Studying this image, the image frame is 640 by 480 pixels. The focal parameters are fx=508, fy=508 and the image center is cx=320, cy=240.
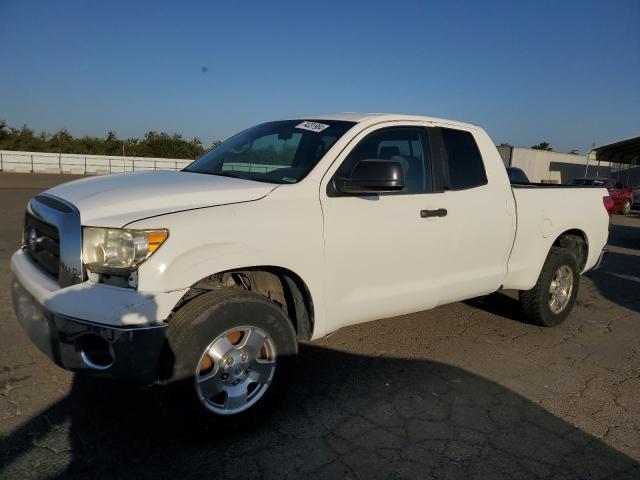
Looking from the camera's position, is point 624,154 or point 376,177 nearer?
point 376,177

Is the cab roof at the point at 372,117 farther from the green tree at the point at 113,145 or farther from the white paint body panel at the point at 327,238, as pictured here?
the green tree at the point at 113,145

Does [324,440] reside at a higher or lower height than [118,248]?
lower

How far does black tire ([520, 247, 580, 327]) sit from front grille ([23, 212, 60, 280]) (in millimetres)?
4130

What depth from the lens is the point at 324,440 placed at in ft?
9.56

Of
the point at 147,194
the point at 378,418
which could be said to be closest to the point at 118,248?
the point at 147,194

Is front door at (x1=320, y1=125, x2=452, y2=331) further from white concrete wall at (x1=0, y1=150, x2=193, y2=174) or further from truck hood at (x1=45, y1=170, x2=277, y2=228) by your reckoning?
white concrete wall at (x1=0, y1=150, x2=193, y2=174)

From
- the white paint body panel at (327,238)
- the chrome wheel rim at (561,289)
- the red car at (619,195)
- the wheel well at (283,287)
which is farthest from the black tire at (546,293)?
the red car at (619,195)

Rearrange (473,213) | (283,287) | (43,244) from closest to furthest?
(43,244), (283,287), (473,213)

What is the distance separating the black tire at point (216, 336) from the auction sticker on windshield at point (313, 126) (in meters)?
1.45

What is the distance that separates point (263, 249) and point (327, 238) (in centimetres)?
48

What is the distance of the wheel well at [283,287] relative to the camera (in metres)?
3.10

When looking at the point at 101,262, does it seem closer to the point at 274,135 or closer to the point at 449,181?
the point at 274,135

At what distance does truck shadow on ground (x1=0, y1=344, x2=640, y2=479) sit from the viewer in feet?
8.61

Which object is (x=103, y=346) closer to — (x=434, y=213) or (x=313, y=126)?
(x=313, y=126)
